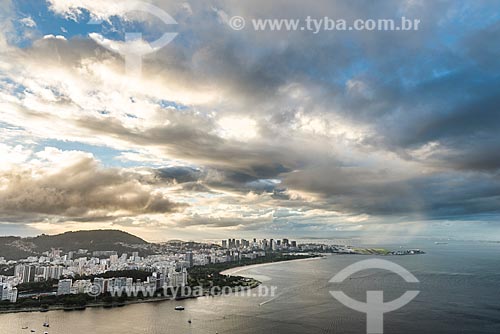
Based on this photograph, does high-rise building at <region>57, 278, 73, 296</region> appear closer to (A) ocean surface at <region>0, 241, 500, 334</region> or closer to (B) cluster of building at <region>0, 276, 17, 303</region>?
(B) cluster of building at <region>0, 276, 17, 303</region>


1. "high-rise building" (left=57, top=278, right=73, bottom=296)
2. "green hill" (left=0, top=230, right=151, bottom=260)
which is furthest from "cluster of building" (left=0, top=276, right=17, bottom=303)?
"green hill" (left=0, top=230, right=151, bottom=260)

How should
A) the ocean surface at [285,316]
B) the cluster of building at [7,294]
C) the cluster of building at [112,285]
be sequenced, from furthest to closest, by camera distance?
1. the cluster of building at [112,285]
2. the cluster of building at [7,294]
3. the ocean surface at [285,316]

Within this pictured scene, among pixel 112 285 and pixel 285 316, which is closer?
pixel 285 316

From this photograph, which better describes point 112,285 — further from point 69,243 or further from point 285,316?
point 69,243

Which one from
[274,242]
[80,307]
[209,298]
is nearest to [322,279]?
[209,298]

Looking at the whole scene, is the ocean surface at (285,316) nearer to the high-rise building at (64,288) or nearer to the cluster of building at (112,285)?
the cluster of building at (112,285)

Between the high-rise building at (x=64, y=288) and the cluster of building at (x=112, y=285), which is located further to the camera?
the cluster of building at (x=112, y=285)

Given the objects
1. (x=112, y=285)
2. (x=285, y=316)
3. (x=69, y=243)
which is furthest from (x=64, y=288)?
(x=69, y=243)

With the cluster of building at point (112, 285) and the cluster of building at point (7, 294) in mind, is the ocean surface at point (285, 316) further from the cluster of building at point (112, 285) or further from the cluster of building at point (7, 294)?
the cluster of building at point (112, 285)

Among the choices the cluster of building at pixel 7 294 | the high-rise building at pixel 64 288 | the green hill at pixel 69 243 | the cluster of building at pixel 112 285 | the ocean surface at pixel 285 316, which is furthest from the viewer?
the green hill at pixel 69 243

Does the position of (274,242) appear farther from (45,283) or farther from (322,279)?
(45,283)

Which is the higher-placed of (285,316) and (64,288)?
(64,288)

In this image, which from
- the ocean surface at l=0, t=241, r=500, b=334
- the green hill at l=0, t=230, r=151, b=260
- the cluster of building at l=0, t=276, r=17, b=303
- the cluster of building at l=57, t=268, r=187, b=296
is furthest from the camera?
the green hill at l=0, t=230, r=151, b=260

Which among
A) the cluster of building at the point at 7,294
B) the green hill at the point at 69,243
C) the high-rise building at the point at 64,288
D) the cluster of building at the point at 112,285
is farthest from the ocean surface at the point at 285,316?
the green hill at the point at 69,243
